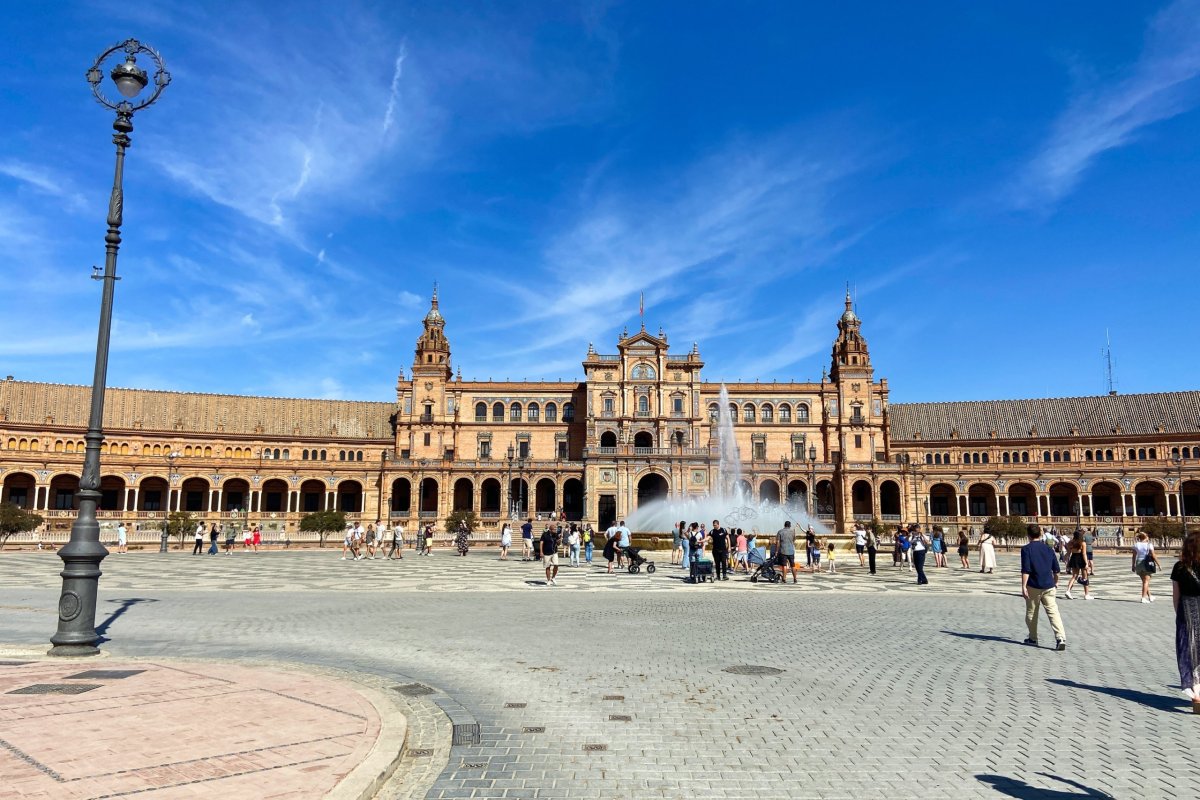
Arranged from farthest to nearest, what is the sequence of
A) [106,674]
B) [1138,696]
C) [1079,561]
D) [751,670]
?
[1079,561], [751,670], [106,674], [1138,696]

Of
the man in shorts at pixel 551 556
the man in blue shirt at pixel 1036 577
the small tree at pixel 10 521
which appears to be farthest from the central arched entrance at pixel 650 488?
the man in blue shirt at pixel 1036 577

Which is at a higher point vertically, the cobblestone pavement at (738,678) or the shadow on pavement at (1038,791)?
the shadow on pavement at (1038,791)

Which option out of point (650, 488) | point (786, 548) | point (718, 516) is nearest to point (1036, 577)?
point (786, 548)

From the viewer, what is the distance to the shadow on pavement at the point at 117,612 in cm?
1280

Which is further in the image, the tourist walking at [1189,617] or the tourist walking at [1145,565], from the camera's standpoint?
the tourist walking at [1145,565]

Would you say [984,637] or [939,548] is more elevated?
[939,548]

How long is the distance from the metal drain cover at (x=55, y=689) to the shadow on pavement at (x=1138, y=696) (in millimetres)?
10926

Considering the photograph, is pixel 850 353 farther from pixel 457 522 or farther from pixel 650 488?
pixel 457 522

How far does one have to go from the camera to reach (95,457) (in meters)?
11.6

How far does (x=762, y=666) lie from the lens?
10.3 meters

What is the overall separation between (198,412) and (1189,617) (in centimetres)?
8511

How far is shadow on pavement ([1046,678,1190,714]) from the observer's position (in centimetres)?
812

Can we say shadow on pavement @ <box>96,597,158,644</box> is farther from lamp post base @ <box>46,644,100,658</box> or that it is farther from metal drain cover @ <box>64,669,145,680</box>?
metal drain cover @ <box>64,669,145,680</box>

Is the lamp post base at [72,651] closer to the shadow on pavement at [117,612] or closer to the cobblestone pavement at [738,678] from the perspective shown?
the cobblestone pavement at [738,678]
